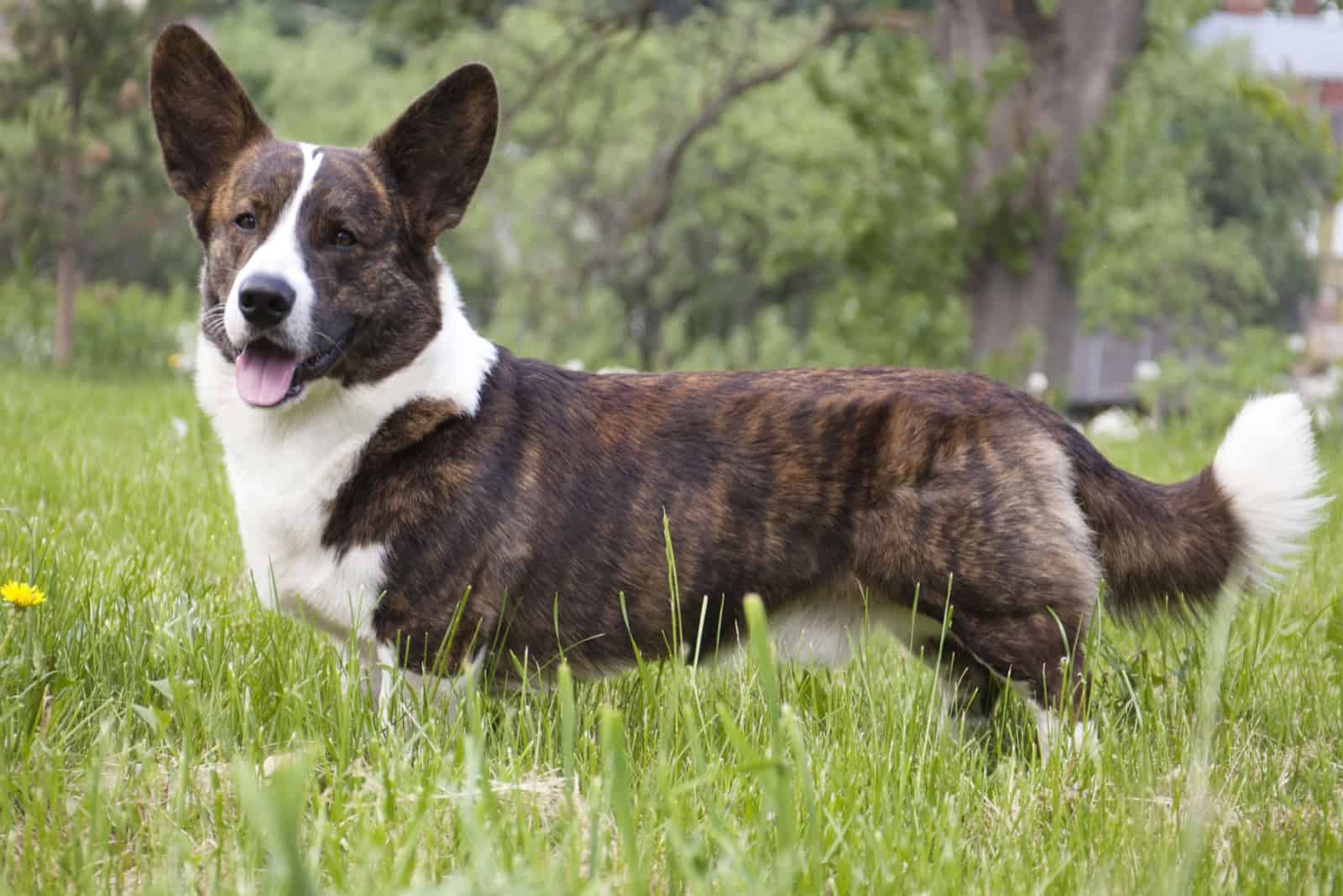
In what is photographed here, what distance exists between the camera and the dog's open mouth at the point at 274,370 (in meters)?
2.81

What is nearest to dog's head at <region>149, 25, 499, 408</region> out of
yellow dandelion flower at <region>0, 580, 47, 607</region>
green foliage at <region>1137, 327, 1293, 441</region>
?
yellow dandelion flower at <region>0, 580, 47, 607</region>

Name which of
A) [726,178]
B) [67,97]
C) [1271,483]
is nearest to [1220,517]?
[1271,483]

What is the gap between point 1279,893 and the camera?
2039 mm

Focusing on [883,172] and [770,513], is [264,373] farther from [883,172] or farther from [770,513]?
[883,172]

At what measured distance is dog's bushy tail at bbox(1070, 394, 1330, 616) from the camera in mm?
3043

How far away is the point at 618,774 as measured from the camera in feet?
5.07

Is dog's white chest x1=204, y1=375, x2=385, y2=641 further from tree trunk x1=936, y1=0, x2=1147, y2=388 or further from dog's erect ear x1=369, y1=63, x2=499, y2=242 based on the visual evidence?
tree trunk x1=936, y1=0, x2=1147, y2=388

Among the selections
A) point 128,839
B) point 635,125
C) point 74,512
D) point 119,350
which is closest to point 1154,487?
point 128,839

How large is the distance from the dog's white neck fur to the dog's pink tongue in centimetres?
5

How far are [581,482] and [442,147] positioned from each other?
2.70 feet

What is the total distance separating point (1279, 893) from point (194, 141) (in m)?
2.62

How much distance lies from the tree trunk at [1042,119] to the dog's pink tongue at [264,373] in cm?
765

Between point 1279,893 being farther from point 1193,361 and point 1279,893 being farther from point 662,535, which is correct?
point 1193,361

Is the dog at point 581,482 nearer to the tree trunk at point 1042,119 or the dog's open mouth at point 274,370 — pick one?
the dog's open mouth at point 274,370
